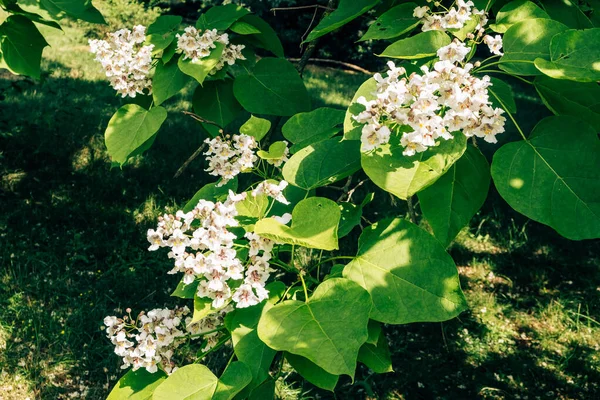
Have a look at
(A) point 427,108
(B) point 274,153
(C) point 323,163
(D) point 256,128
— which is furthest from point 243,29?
(A) point 427,108

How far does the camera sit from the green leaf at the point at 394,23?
1388mm

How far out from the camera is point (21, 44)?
1.96 metres

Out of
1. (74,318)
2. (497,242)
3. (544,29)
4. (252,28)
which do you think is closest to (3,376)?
(74,318)

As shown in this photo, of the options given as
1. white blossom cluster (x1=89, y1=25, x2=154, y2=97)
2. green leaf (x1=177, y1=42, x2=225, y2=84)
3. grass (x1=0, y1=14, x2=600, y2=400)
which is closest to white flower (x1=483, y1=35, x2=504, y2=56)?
green leaf (x1=177, y1=42, x2=225, y2=84)

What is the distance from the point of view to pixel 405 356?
3512mm

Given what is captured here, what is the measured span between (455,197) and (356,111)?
0.90 feet

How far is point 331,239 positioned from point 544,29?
2.20ft

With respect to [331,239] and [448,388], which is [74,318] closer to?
[448,388]

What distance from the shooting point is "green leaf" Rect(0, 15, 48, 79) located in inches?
75.7

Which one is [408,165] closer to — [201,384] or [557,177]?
[557,177]

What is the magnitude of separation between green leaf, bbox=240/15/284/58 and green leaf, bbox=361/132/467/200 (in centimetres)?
92

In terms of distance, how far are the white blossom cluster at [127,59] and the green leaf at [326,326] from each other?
0.96 m

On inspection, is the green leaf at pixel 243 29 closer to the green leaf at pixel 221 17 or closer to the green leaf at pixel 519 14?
the green leaf at pixel 221 17

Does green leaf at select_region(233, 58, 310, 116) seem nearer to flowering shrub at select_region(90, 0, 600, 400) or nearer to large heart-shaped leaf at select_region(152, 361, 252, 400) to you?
flowering shrub at select_region(90, 0, 600, 400)
